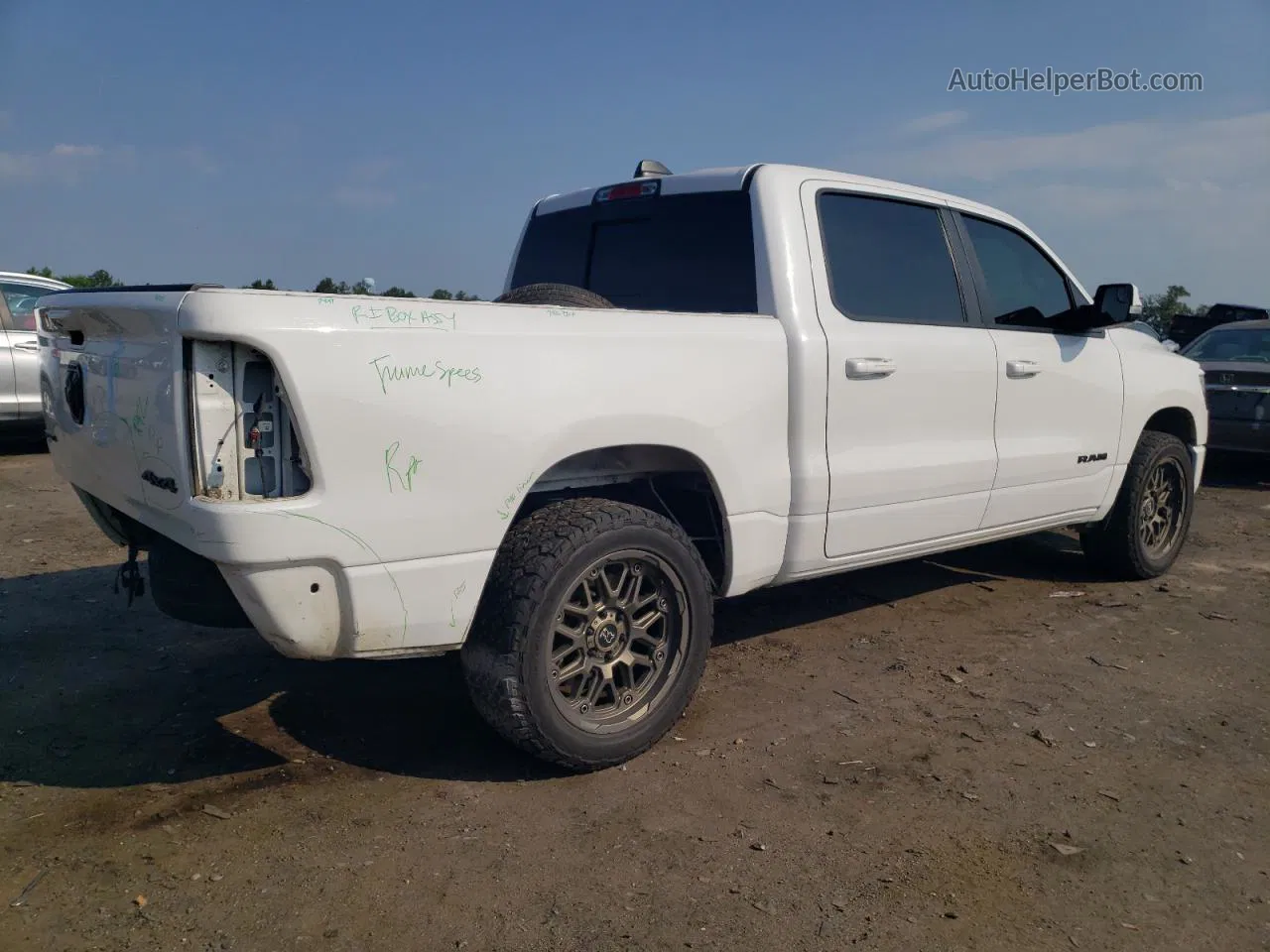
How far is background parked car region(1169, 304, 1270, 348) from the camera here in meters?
16.1

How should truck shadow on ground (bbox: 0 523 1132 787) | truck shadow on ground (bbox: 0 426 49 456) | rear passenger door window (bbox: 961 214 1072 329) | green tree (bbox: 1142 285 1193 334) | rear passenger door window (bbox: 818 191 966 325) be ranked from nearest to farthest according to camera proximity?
truck shadow on ground (bbox: 0 523 1132 787)
rear passenger door window (bbox: 818 191 966 325)
rear passenger door window (bbox: 961 214 1072 329)
truck shadow on ground (bbox: 0 426 49 456)
green tree (bbox: 1142 285 1193 334)

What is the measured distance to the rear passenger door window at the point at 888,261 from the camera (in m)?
4.07

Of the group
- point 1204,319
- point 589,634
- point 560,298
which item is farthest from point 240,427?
point 1204,319

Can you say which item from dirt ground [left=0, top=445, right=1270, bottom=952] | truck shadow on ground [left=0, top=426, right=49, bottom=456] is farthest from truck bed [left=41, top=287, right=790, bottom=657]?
truck shadow on ground [left=0, top=426, right=49, bottom=456]

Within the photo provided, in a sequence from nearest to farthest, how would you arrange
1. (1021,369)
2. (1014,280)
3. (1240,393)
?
(1021,369) → (1014,280) → (1240,393)

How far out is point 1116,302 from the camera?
16.6ft

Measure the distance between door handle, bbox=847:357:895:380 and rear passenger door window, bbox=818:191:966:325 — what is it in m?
0.18

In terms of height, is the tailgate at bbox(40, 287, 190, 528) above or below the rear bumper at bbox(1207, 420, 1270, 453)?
above

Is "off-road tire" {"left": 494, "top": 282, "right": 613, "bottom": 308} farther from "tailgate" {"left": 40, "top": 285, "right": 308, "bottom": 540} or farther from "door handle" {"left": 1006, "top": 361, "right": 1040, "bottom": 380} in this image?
"door handle" {"left": 1006, "top": 361, "right": 1040, "bottom": 380}

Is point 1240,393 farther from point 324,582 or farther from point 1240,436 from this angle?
point 324,582

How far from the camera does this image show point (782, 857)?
2.85m

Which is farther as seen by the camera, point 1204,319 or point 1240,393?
point 1204,319

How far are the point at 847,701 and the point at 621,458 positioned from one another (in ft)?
4.41

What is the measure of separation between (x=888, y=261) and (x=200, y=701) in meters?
3.21
